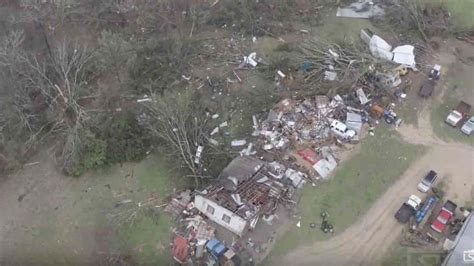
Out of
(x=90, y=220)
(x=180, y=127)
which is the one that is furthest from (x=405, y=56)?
(x=90, y=220)

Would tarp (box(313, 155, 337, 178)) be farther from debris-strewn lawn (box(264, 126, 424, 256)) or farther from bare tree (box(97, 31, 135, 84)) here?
bare tree (box(97, 31, 135, 84))

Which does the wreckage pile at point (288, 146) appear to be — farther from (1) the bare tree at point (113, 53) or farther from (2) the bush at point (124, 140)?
(1) the bare tree at point (113, 53)

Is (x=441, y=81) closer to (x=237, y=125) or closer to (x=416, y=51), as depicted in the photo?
(x=416, y=51)

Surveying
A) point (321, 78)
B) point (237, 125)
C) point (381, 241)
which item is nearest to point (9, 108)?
point (237, 125)

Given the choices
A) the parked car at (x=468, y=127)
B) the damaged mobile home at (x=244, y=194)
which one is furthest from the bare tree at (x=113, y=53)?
the parked car at (x=468, y=127)

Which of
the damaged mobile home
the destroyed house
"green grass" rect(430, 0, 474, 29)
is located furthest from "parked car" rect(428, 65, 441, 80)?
the destroyed house

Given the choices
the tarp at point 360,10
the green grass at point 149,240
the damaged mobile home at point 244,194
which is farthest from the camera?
the tarp at point 360,10
